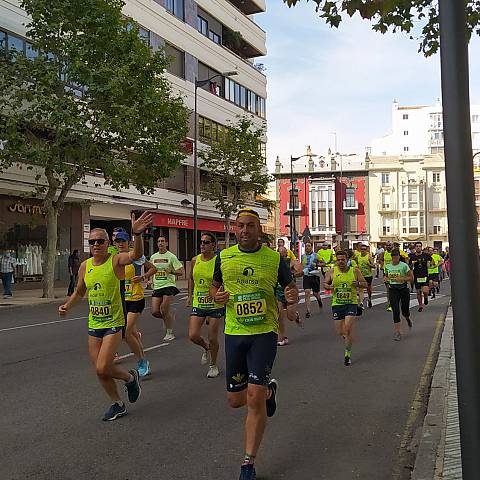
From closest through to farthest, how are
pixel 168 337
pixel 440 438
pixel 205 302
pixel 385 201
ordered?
pixel 440 438 < pixel 205 302 < pixel 168 337 < pixel 385 201

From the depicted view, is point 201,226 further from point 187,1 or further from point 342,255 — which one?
point 342,255

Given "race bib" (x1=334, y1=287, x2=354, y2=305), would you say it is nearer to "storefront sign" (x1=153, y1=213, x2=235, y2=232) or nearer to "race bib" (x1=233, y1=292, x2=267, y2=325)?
"race bib" (x1=233, y1=292, x2=267, y2=325)

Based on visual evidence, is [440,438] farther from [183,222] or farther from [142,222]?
[183,222]

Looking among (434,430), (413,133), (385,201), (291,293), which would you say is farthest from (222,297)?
(413,133)

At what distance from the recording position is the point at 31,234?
2723cm

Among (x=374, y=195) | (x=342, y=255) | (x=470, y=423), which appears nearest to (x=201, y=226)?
(x=342, y=255)

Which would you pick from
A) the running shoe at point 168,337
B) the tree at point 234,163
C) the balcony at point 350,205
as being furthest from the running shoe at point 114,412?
the balcony at point 350,205

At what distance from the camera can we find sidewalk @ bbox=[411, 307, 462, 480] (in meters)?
4.43

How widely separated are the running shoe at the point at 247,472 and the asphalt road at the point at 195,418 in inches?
8.5

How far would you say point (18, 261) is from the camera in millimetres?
26375

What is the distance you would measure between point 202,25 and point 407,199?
5031 cm

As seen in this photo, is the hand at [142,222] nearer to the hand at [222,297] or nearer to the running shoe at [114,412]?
the hand at [222,297]

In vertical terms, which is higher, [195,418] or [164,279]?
[164,279]

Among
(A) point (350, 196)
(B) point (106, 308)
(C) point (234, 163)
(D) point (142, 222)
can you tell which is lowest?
(B) point (106, 308)
